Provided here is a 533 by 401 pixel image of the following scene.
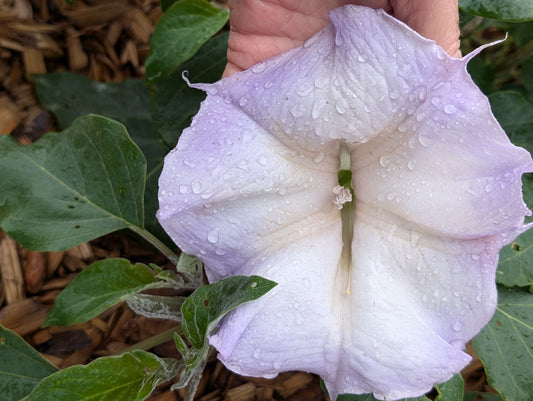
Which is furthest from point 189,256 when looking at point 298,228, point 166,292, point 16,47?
point 16,47

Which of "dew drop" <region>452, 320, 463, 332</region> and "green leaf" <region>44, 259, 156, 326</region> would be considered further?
"green leaf" <region>44, 259, 156, 326</region>

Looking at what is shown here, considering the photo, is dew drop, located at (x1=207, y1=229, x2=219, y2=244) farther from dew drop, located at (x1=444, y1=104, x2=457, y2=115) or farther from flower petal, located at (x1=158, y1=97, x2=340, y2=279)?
dew drop, located at (x1=444, y1=104, x2=457, y2=115)

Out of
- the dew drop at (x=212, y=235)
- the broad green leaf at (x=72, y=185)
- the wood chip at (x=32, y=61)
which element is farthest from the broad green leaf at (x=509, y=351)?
the wood chip at (x=32, y=61)

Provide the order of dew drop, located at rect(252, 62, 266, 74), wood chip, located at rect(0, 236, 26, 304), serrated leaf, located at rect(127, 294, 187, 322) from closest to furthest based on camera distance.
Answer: dew drop, located at rect(252, 62, 266, 74)
serrated leaf, located at rect(127, 294, 187, 322)
wood chip, located at rect(0, 236, 26, 304)

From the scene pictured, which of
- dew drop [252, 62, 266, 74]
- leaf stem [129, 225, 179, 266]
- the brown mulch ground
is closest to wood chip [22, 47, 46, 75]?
the brown mulch ground

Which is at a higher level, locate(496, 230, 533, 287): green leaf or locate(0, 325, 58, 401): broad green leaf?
locate(496, 230, 533, 287): green leaf

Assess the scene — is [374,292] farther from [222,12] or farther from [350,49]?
[222,12]

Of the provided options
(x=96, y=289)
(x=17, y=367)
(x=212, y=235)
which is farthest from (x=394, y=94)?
(x=17, y=367)
